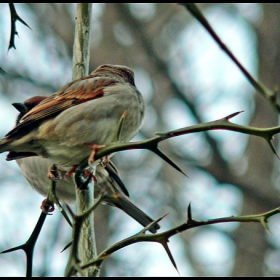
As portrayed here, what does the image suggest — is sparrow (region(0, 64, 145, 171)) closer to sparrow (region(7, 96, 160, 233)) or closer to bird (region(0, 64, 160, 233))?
bird (region(0, 64, 160, 233))

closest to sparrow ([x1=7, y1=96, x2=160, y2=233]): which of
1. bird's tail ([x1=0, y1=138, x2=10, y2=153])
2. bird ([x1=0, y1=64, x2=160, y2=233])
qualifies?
bird ([x1=0, y1=64, x2=160, y2=233])

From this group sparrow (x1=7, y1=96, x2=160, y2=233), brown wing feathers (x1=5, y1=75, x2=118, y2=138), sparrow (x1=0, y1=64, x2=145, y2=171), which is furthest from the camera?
sparrow (x1=7, y1=96, x2=160, y2=233)

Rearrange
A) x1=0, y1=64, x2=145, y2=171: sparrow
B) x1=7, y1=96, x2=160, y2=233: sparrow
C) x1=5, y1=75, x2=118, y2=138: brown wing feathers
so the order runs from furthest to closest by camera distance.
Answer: x1=7, y1=96, x2=160, y2=233: sparrow, x1=5, y1=75, x2=118, y2=138: brown wing feathers, x1=0, y1=64, x2=145, y2=171: sparrow

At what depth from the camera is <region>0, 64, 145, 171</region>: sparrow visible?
11.6 feet

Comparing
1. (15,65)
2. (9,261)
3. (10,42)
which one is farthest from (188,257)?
(10,42)

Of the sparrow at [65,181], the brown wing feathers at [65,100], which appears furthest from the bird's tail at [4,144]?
the sparrow at [65,181]

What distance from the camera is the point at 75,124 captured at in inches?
143

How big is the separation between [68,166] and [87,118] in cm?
38

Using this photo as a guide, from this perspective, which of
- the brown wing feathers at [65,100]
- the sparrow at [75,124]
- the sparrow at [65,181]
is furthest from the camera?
the sparrow at [65,181]

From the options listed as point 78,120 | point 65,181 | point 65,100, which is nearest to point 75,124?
point 78,120

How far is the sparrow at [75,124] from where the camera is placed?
3.52 m

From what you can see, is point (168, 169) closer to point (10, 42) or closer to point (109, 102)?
point (109, 102)

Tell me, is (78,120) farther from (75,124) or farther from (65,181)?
→ (65,181)

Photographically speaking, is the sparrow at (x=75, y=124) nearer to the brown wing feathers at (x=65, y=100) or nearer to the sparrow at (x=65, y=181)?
the brown wing feathers at (x=65, y=100)
